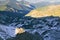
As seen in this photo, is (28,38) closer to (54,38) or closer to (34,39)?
(34,39)

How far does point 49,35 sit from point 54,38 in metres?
4.54

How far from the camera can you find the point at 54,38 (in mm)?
105938

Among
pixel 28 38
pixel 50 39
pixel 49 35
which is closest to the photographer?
pixel 28 38

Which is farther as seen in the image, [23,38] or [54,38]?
[54,38]

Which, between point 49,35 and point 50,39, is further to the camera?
point 49,35

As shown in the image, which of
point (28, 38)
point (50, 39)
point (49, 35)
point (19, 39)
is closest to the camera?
point (19, 39)

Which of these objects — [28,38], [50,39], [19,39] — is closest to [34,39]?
[28,38]

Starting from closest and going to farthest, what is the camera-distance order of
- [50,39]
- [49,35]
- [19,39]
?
[19,39]
[50,39]
[49,35]

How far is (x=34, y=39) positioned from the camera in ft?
196

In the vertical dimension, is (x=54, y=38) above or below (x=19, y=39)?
below

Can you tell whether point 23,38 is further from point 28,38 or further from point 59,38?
point 59,38

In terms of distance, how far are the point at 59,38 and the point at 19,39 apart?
192ft

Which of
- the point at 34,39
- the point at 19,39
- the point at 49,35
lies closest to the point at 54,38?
the point at 49,35

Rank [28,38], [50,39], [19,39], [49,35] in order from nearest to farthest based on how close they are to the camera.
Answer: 1. [19,39]
2. [28,38]
3. [50,39]
4. [49,35]
